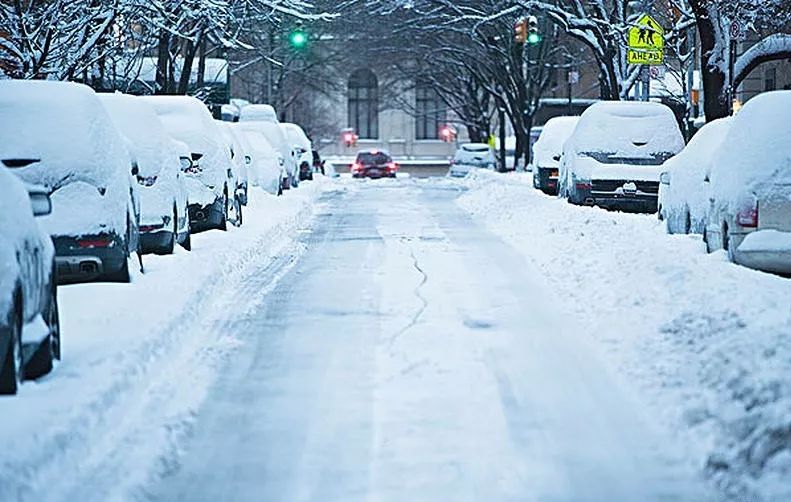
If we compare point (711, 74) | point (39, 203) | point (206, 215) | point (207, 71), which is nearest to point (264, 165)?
point (207, 71)

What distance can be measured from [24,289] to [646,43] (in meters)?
22.1

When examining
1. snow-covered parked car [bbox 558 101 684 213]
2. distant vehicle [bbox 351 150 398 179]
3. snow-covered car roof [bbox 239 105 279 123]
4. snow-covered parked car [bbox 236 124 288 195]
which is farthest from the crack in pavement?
distant vehicle [bbox 351 150 398 179]

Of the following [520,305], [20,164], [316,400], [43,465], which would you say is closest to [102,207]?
[20,164]

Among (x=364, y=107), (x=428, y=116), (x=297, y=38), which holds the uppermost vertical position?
(x=297, y=38)

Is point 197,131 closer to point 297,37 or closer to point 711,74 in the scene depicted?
point 711,74

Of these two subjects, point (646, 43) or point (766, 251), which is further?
point (646, 43)

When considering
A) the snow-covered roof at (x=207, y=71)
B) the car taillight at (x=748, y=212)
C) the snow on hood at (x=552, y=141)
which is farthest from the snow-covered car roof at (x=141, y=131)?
the snow-covered roof at (x=207, y=71)

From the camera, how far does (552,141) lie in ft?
109

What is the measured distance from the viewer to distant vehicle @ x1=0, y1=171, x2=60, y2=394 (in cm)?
744

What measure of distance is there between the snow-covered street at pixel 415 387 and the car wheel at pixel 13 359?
177 mm

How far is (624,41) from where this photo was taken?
3133cm

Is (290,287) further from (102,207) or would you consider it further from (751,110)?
(751,110)

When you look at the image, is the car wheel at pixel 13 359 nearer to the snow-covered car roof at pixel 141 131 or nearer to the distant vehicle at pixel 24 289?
the distant vehicle at pixel 24 289

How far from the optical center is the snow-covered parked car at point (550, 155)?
32438mm
